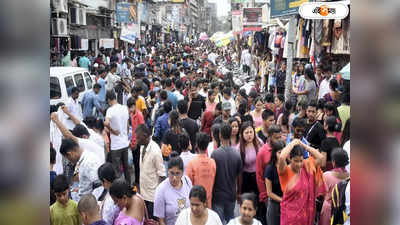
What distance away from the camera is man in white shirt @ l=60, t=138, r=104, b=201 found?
454 cm

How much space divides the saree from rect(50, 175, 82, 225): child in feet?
6.05

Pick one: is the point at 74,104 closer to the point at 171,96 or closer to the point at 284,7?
the point at 171,96

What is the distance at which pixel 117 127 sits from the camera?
697 cm

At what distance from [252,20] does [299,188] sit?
19.8 metres

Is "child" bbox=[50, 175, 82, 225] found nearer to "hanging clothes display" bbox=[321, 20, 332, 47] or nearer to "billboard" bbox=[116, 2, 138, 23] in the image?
"hanging clothes display" bbox=[321, 20, 332, 47]

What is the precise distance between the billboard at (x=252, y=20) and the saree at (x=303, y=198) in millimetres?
18331

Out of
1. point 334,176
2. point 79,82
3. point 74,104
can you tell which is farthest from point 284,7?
point 334,176

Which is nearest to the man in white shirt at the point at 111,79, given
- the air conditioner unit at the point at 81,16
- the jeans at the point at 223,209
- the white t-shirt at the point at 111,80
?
the white t-shirt at the point at 111,80
